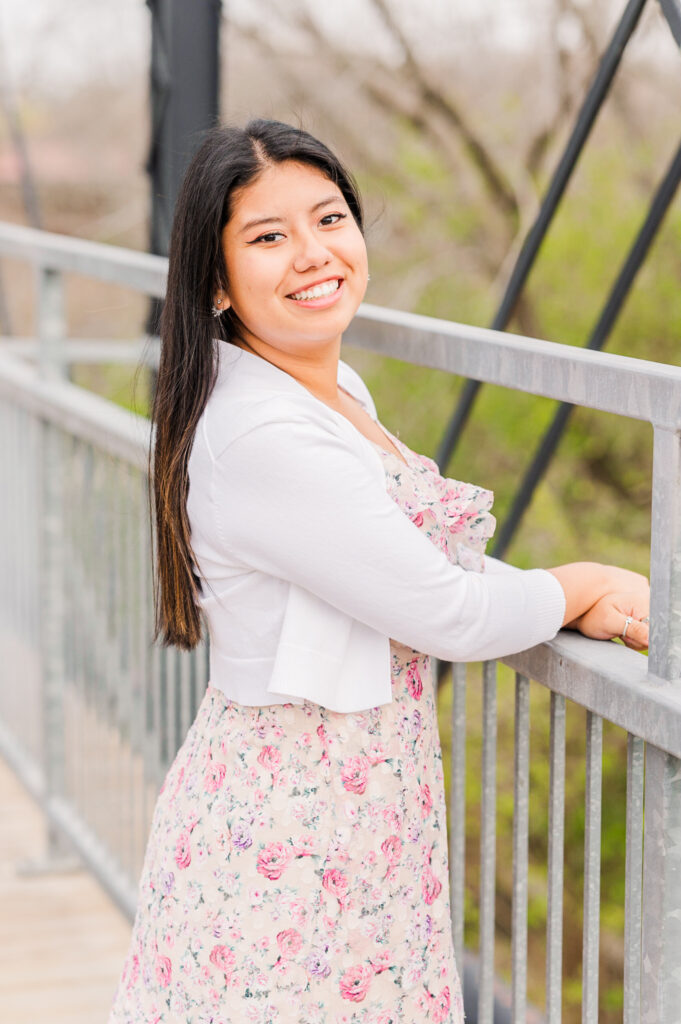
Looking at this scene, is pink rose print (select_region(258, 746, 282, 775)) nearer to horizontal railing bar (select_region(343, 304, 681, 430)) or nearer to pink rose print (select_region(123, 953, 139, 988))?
pink rose print (select_region(123, 953, 139, 988))

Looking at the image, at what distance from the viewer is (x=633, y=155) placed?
39.4 feet

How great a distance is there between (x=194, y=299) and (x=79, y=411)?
1.08 meters

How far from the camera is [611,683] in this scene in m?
1.16

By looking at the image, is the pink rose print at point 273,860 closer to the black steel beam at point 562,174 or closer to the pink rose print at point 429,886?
the pink rose print at point 429,886

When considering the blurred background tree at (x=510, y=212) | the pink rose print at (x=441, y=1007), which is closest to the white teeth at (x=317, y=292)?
the pink rose print at (x=441, y=1007)

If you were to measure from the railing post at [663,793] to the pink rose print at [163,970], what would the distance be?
1.48 ft

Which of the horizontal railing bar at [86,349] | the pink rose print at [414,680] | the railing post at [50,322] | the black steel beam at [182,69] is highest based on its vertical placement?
the black steel beam at [182,69]

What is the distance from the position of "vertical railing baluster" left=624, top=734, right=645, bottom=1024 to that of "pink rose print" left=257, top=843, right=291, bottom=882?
0.99ft

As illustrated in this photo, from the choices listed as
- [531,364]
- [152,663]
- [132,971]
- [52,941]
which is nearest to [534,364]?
[531,364]

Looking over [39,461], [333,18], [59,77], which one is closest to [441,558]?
[39,461]

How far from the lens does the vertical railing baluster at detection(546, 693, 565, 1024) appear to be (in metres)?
1.28

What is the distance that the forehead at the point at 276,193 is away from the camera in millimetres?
1298

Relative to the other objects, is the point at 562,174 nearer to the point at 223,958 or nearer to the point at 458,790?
the point at 458,790

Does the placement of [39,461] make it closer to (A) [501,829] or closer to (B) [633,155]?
(A) [501,829]
